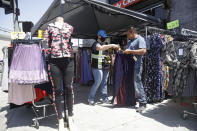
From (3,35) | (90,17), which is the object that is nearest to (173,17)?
(90,17)

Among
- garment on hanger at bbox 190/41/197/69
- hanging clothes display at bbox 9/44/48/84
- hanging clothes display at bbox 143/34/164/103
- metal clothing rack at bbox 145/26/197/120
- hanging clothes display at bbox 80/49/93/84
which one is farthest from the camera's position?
hanging clothes display at bbox 80/49/93/84

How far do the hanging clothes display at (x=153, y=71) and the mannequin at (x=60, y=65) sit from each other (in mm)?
1929

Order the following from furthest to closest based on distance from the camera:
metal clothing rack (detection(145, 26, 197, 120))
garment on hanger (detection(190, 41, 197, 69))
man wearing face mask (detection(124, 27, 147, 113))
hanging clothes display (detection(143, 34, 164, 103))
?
hanging clothes display (detection(143, 34, 164, 103)), man wearing face mask (detection(124, 27, 147, 113)), metal clothing rack (detection(145, 26, 197, 120)), garment on hanger (detection(190, 41, 197, 69))

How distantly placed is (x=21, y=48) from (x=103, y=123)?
182 cm

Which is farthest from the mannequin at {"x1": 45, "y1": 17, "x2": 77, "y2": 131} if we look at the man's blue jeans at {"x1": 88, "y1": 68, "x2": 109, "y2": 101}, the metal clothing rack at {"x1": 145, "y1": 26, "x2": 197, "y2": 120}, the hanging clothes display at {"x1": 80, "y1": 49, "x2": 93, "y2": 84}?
the hanging clothes display at {"x1": 80, "y1": 49, "x2": 93, "y2": 84}

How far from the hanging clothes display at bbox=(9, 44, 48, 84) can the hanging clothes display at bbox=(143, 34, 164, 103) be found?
2.30m

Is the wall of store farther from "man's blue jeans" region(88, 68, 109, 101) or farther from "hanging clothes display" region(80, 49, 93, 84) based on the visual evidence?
"hanging clothes display" region(80, 49, 93, 84)

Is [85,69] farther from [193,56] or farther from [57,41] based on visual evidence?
[193,56]

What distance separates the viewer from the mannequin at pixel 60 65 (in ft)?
7.34

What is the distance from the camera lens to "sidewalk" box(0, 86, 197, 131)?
→ 91.4 inches

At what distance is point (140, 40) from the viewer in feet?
9.62

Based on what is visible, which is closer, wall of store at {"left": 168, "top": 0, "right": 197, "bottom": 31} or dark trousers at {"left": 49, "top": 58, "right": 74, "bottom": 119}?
dark trousers at {"left": 49, "top": 58, "right": 74, "bottom": 119}

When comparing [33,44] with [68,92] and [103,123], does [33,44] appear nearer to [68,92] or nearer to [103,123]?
[68,92]

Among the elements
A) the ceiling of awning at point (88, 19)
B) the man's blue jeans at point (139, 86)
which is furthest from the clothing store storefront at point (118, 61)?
the man's blue jeans at point (139, 86)
